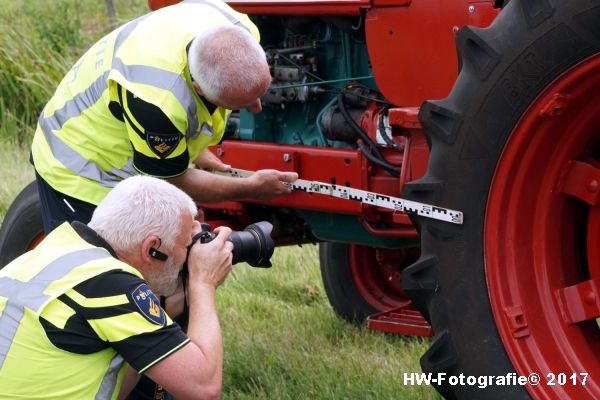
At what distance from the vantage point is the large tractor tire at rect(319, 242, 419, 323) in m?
5.32

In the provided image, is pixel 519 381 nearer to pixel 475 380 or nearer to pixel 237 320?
pixel 475 380

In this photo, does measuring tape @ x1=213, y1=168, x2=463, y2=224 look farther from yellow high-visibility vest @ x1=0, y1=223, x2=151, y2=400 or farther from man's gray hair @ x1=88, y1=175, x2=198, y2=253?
yellow high-visibility vest @ x1=0, y1=223, x2=151, y2=400

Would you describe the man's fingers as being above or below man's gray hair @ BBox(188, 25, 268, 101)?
below

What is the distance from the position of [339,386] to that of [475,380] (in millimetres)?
894

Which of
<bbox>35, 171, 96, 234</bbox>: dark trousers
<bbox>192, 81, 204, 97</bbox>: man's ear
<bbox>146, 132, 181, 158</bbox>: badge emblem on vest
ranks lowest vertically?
<bbox>35, 171, 96, 234</bbox>: dark trousers

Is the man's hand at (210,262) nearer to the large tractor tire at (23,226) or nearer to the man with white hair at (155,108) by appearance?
the man with white hair at (155,108)

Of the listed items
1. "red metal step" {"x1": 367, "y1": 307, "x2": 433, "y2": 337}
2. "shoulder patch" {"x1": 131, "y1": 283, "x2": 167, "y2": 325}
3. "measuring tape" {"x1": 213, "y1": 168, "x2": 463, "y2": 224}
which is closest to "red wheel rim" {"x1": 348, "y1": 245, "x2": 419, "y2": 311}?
"red metal step" {"x1": 367, "y1": 307, "x2": 433, "y2": 337}

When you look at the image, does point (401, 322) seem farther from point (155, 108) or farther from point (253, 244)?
point (155, 108)

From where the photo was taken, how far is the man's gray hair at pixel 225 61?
3711 mm

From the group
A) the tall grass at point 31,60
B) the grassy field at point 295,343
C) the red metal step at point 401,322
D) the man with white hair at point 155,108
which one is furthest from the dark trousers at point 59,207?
the tall grass at point 31,60

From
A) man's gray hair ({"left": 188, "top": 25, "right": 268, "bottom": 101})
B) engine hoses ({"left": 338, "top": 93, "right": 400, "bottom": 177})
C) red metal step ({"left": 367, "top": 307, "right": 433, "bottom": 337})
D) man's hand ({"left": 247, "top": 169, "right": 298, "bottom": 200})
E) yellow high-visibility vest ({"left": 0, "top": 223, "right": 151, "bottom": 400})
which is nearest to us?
yellow high-visibility vest ({"left": 0, "top": 223, "right": 151, "bottom": 400})

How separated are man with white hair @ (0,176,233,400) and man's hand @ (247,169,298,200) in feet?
3.30

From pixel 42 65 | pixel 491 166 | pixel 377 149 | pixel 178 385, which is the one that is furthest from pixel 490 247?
pixel 42 65

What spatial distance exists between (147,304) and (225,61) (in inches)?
40.6
